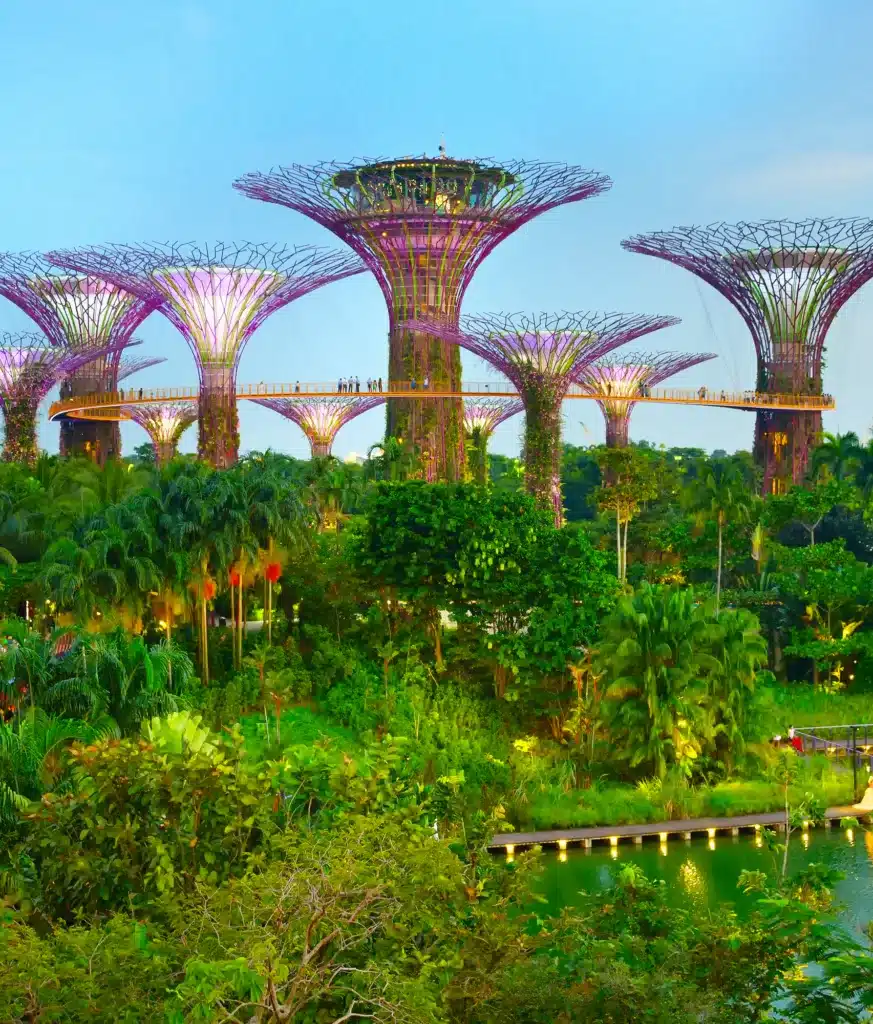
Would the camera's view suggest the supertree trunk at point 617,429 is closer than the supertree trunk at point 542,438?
No

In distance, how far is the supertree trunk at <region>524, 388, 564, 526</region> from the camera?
43.5m

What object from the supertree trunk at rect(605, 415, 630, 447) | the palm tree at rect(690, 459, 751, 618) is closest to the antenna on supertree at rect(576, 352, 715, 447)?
the supertree trunk at rect(605, 415, 630, 447)

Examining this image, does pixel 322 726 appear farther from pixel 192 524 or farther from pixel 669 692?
pixel 669 692

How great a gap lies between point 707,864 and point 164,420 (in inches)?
1989

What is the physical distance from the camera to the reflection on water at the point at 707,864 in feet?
63.0

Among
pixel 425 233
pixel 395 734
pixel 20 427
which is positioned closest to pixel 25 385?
pixel 20 427

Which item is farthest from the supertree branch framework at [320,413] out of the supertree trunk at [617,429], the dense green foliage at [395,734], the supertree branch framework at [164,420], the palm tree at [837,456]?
the palm tree at [837,456]

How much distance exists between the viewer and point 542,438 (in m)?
43.5

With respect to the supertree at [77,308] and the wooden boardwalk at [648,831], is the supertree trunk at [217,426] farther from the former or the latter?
the wooden boardwalk at [648,831]

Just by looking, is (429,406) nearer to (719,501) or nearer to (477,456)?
(477,456)

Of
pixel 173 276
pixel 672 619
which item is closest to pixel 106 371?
pixel 173 276

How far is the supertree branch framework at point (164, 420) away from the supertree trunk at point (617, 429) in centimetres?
1763

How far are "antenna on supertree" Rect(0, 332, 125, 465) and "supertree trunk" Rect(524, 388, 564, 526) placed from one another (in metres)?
18.2

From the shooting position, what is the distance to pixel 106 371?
2368 inches
